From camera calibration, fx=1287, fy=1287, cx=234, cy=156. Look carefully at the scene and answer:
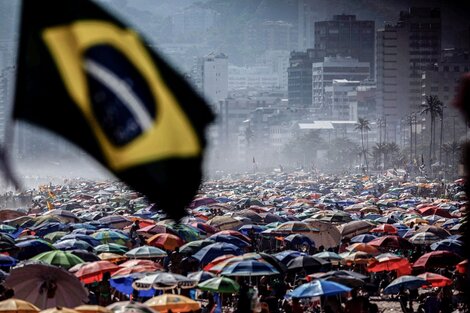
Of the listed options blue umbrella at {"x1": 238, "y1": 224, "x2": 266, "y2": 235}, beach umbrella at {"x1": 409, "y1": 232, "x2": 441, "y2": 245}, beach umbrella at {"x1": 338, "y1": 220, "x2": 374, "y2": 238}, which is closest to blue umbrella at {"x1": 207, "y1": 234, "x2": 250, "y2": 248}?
beach umbrella at {"x1": 409, "y1": 232, "x2": 441, "y2": 245}

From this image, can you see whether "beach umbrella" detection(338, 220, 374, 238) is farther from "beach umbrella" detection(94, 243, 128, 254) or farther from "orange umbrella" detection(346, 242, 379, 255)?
"beach umbrella" detection(94, 243, 128, 254)

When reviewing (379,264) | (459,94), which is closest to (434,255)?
(379,264)

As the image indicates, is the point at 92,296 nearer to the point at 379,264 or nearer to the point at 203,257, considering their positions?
the point at 203,257

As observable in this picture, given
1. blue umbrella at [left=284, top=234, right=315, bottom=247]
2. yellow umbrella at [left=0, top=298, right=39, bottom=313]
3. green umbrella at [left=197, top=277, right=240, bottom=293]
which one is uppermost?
yellow umbrella at [left=0, top=298, right=39, bottom=313]

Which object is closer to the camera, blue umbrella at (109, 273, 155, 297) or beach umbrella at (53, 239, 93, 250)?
blue umbrella at (109, 273, 155, 297)

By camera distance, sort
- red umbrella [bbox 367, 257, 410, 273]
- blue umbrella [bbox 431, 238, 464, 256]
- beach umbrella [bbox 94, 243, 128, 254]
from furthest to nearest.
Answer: blue umbrella [bbox 431, 238, 464, 256]
beach umbrella [bbox 94, 243, 128, 254]
red umbrella [bbox 367, 257, 410, 273]

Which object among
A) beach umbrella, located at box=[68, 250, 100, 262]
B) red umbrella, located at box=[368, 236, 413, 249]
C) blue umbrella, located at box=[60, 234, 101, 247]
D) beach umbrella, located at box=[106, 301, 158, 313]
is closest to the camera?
beach umbrella, located at box=[106, 301, 158, 313]

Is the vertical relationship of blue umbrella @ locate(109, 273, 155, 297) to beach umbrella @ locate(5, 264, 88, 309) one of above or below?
below
